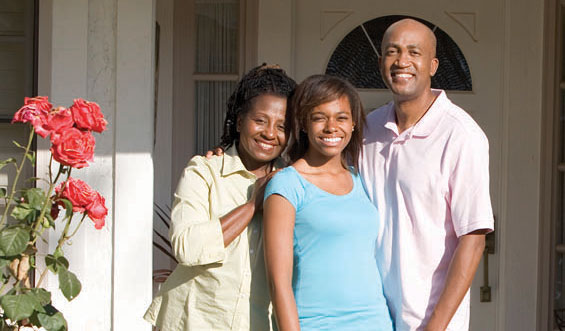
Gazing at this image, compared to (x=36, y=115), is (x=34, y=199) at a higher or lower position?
lower

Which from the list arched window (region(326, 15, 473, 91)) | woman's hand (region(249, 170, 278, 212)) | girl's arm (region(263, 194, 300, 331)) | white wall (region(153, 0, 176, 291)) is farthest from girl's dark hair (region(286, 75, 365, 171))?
white wall (region(153, 0, 176, 291))

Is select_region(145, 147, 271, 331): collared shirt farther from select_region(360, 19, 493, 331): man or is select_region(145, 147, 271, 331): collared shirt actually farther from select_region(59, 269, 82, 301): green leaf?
select_region(360, 19, 493, 331): man

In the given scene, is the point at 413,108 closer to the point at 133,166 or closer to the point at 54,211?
the point at 54,211

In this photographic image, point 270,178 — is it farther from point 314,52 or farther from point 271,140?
point 314,52

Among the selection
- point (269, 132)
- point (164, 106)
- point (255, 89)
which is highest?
point (164, 106)

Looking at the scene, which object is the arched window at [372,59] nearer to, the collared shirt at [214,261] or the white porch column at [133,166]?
the white porch column at [133,166]

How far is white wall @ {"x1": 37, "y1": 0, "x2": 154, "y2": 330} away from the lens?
378 centimetres

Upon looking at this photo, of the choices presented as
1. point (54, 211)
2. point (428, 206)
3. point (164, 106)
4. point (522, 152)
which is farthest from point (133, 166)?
point (522, 152)

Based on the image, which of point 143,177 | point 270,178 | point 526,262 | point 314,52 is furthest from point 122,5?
point 526,262

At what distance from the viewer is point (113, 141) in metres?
3.81

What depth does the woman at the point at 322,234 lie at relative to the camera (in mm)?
2383

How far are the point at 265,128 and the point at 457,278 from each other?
750 millimetres

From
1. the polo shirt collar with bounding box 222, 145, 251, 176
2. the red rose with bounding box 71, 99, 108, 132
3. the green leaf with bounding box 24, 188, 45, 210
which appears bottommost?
the green leaf with bounding box 24, 188, 45, 210

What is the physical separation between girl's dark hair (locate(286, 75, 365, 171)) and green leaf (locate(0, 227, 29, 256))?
0.86 m
